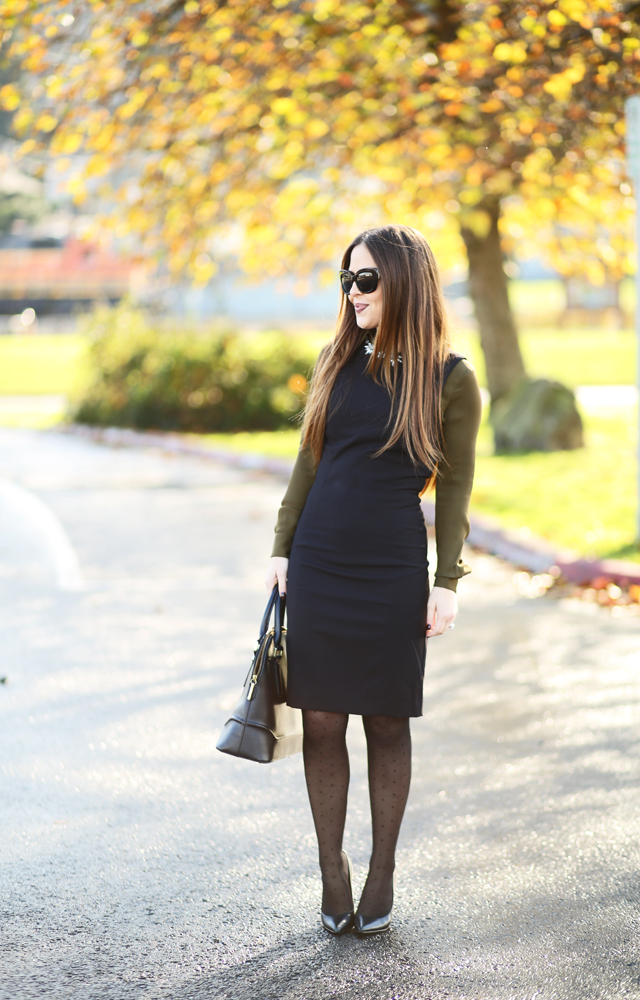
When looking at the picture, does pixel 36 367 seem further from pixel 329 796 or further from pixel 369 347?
pixel 329 796

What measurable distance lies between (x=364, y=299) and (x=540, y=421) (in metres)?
12.0

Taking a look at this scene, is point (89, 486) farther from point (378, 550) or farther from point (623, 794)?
point (378, 550)

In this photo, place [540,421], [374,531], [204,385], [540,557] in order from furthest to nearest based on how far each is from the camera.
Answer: [204,385] < [540,421] < [540,557] < [374,531]

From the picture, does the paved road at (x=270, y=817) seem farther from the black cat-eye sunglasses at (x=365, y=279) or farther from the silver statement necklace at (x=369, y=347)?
the black cat-eye sunglasses at (x=365, y=279)

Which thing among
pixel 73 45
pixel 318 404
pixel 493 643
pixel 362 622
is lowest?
pixel 493 643

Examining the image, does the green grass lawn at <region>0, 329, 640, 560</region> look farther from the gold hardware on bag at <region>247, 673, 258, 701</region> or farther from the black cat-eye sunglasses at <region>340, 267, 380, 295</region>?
the gold hardware on bag at <region>247, 673, 258, 701</region>

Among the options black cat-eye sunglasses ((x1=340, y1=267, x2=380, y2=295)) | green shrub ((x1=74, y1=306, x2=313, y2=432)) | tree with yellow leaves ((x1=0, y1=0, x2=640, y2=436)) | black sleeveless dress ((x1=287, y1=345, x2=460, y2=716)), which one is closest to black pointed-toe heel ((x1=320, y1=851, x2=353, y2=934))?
black sleeveless dress ((x1=287, y1=345, x2=460, y2=716))

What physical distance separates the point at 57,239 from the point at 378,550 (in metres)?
60.5

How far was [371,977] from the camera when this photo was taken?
10.3 ft

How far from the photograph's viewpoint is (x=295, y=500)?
134 inches

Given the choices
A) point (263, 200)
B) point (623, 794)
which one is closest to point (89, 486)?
point (263, 200)

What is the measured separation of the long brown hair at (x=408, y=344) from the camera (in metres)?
3.23

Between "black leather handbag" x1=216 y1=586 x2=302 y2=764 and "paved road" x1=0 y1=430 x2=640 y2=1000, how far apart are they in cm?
56

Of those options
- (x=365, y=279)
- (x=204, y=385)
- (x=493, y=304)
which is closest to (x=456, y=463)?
(x=365, y=279)
